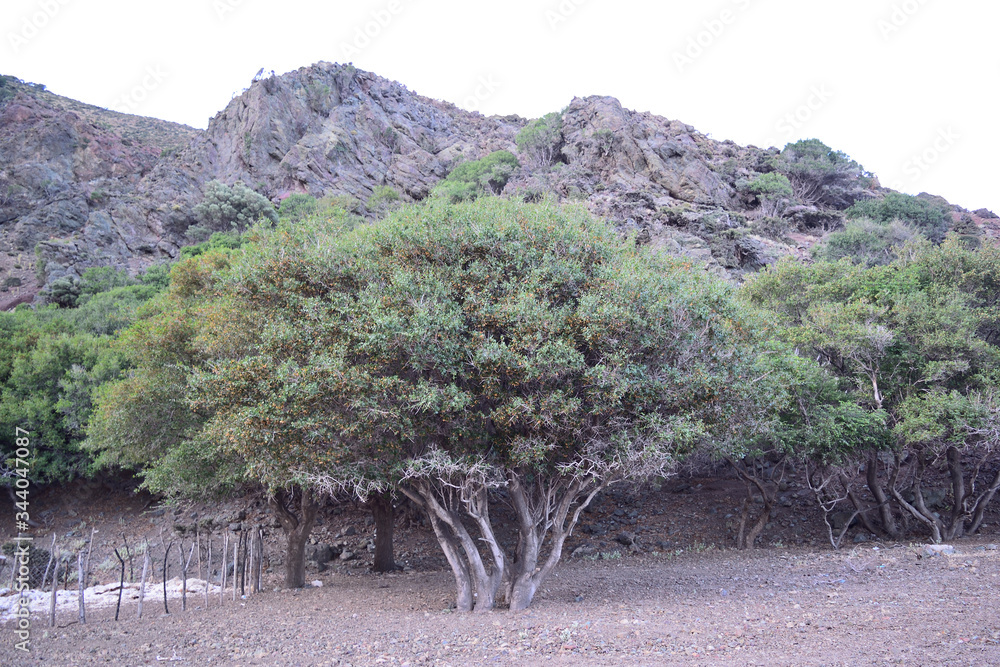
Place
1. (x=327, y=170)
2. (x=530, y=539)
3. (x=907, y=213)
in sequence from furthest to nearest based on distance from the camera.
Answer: (x=327, y=170) → (x=907, y=213) → (x=530, y=539)

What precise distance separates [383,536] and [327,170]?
5313 cm

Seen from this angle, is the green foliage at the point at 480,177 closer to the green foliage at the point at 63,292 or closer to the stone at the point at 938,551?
the green foliage at the point at 63,292

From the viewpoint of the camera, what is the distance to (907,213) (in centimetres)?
5328

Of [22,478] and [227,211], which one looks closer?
[22,478]

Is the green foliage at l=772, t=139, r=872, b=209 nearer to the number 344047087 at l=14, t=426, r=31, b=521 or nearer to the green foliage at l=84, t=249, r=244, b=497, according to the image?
the green foliage at l=84, t=249, r=244, b=497

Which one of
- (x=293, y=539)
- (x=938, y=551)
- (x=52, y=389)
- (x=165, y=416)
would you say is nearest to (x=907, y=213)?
(x=938, y=551)

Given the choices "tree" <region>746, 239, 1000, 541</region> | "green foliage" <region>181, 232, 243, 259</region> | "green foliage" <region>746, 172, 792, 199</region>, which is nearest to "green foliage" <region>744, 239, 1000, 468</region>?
"tree" <region>746, 239, 1000, 541</region>

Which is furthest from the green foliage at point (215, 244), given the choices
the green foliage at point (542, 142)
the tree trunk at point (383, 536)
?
the tree trunk at point (383, 536)

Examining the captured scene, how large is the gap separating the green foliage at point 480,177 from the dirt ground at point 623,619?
4079cm

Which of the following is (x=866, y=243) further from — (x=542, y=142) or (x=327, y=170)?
(x=327, y=170)

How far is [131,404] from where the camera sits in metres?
14.6

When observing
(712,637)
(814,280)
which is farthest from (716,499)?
(712,637)

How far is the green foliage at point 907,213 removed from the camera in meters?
51.2

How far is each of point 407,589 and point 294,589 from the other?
3.12 metres
